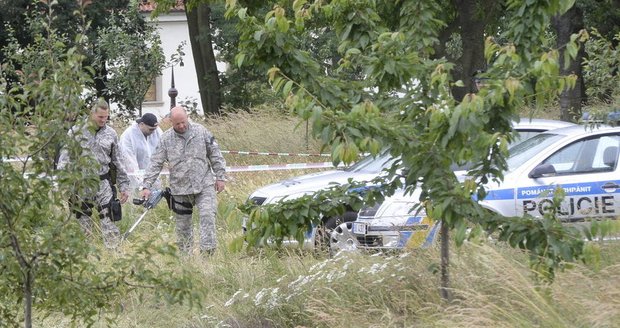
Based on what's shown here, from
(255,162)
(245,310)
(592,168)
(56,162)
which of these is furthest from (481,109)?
(255,162)

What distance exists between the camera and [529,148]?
459 inches

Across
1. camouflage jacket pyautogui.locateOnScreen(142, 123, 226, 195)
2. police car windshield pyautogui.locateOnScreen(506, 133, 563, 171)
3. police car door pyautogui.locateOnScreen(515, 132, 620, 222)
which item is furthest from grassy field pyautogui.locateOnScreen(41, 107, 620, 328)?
police car windshield pyautogui.locateOnScreen(506, 133, 563, 171)

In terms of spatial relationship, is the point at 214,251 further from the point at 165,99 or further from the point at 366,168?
the point at 165,99

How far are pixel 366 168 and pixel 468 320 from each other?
19.6 ft

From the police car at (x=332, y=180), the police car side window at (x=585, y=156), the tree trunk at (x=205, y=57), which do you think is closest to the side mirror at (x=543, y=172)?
the police car side window at (x=585, y=156)

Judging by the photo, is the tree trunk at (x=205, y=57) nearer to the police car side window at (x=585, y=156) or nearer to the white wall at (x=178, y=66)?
the police car side window at (x=585, y=156)

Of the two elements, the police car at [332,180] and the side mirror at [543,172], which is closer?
the side mirror at [543,172]

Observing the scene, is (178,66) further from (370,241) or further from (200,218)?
(370,241)

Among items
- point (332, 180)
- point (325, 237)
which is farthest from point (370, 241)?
point (332, 180)

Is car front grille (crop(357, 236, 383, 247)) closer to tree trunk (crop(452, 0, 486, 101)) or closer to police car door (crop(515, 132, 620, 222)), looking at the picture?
police car door (crop(515, 132, 620, 222))

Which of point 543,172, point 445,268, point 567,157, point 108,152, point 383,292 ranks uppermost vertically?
point 108,152

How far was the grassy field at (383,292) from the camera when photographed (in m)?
6.41

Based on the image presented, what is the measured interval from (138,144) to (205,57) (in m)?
14.4

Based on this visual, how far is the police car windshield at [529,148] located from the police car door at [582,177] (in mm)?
186
